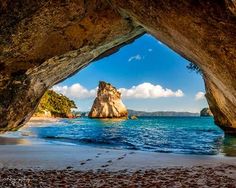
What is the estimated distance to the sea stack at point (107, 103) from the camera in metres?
133

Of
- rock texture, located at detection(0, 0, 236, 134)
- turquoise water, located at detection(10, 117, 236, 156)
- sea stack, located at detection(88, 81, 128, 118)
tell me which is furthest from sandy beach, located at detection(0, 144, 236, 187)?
sea stack, located at detection(88, 81, 128, 118)

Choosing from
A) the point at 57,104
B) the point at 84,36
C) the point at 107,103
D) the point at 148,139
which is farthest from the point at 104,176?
the point at 57,104

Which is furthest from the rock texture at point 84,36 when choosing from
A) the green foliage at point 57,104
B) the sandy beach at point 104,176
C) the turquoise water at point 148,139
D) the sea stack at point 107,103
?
the green foliage at point 57,104

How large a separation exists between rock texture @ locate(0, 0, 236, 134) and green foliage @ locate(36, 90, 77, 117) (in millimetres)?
114069

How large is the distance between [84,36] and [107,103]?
118756 millimetres

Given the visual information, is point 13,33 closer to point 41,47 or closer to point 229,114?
point 41,47

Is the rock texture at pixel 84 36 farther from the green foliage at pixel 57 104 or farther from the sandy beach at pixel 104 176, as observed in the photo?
the green foliage at pixel 57 104

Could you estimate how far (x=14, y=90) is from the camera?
53.9ft

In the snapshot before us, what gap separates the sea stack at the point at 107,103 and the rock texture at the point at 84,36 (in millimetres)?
113303

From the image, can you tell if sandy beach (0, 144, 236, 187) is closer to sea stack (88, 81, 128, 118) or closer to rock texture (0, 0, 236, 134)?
rock texture (0, 0, 236, 134)

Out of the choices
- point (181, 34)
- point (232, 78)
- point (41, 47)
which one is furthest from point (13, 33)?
point (232, 78)

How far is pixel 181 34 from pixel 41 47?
21.8ft

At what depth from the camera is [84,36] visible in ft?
51.5

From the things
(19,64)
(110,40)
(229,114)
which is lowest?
(229,114)
